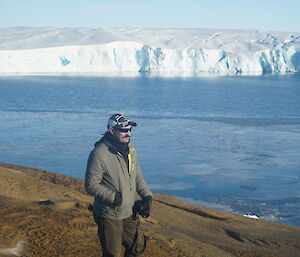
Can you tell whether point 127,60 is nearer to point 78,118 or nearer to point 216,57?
point 216,57

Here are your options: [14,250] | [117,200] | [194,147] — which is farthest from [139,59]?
[117,200]

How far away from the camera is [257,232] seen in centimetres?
1066

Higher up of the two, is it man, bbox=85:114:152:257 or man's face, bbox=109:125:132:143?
man's face, bbox=109:125:132:143

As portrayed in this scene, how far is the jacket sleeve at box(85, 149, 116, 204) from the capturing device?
4.83 meters

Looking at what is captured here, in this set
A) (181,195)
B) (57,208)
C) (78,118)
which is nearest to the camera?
(57,208)

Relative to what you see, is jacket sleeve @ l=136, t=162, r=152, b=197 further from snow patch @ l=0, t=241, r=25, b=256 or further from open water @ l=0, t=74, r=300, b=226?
open water @ l=0, t=74, r=300, b=226

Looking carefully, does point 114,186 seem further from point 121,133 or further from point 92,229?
point 92,229

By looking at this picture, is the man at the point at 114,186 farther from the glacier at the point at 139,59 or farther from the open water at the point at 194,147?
the glacier at the point at 139,59

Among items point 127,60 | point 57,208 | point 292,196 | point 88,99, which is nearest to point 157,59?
point 127,60

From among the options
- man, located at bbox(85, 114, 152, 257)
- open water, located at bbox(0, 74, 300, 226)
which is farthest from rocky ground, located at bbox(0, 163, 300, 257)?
open water, located at bbox(0, 74, 300, 226)

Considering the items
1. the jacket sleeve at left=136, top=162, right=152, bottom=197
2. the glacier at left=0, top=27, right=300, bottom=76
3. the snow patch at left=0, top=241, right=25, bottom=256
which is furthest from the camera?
the glacier at left=0, top=27, right=300, bottom=76

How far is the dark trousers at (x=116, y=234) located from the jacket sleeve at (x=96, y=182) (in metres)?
0.27

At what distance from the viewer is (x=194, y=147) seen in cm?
2291

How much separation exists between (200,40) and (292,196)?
440 feet
